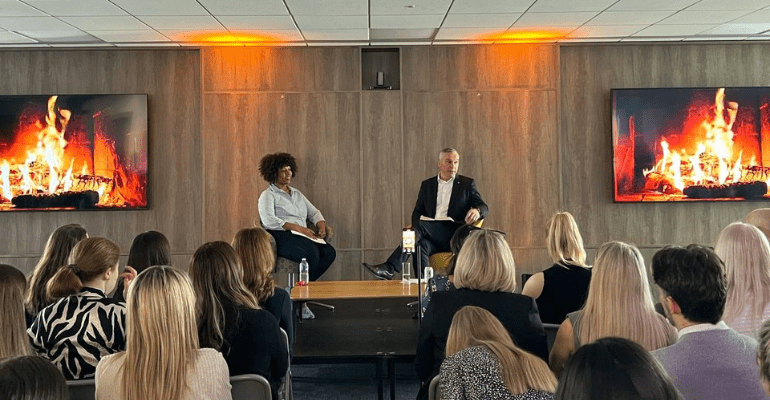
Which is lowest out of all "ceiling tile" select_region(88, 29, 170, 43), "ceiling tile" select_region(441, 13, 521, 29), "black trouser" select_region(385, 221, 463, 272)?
"black trouser" select_region(385, 221, 463, 272)

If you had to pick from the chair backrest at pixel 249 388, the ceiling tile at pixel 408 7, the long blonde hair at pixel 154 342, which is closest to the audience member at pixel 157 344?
the long blonde hair at pixel 154 342

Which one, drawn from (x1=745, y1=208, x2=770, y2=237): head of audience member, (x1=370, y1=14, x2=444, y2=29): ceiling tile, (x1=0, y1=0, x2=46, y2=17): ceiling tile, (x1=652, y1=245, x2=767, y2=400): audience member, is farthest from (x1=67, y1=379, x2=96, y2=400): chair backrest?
(x1=370, y1=14, x2=444, y2=29): ceiling tile

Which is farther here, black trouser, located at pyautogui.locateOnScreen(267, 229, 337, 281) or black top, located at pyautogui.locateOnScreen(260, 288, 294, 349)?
black trouser, located at pyautogui.locateOnScreen(267, 229, 337, 281)

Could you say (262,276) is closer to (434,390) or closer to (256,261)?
(256,261)

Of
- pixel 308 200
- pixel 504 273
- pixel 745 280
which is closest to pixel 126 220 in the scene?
pixel 308 200

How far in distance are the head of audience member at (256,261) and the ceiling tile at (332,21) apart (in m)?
3.97

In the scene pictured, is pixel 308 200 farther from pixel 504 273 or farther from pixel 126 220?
pixel 504 273

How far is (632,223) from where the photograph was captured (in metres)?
9.92

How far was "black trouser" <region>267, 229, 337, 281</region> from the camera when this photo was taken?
8.55m

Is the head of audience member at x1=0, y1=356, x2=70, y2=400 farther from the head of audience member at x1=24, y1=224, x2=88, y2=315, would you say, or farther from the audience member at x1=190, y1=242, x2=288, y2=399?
the head of audience member at x1=24, y1=224, x2=88, y2=315

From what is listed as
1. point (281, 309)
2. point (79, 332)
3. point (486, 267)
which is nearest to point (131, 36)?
point (281, 309)

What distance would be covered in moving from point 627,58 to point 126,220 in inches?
243

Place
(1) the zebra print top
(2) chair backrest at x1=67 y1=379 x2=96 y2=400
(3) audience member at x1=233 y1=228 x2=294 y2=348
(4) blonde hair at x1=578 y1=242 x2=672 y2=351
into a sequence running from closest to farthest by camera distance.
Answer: (2) chair backrest at x1=67 y1=379 x2=96 y2=400 → (4) blonde hair at x1=578 y1=242 x2=672 y2=351 → (1) the zebra print top → (3) audience member at x1=233 y1=228 x2=294 y2=348

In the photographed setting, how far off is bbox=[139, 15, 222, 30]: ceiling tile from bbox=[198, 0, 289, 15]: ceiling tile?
1.12ft
